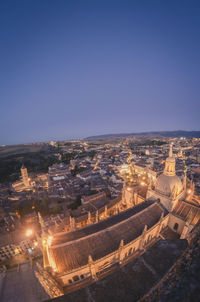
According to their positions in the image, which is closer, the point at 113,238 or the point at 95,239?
the point at 95,239

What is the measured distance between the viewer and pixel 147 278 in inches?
226

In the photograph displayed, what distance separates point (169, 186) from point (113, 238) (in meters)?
12.3

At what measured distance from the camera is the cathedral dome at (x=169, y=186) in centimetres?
2071

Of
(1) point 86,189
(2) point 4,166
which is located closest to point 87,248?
(1) point 86,189

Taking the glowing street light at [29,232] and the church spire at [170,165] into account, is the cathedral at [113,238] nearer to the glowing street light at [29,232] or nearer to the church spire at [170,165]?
the church spire at [170,165]

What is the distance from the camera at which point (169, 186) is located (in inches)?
828

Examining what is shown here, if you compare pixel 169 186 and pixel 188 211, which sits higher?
pixel 169 186

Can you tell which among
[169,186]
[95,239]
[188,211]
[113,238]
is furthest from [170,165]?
[95,239]

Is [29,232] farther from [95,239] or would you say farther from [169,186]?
[169,186]

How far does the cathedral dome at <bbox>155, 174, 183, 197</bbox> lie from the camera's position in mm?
20711

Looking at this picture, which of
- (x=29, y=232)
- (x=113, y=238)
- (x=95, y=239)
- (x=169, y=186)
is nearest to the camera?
(x=95, y=239)

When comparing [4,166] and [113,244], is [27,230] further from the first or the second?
[4,166]

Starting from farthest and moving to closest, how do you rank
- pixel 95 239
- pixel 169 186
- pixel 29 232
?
pixel 29 232 < pixel 169 186 < pixel 95 239

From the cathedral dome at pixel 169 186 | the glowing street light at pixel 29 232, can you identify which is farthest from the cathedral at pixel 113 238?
the glowing street light at pixel 29 232
